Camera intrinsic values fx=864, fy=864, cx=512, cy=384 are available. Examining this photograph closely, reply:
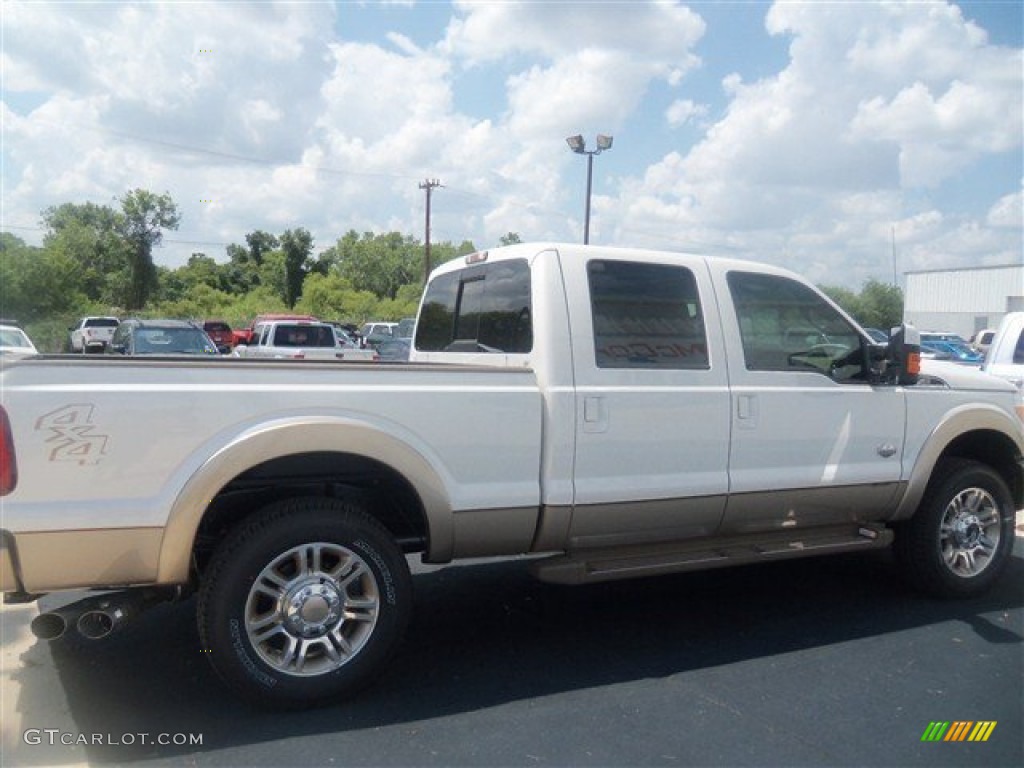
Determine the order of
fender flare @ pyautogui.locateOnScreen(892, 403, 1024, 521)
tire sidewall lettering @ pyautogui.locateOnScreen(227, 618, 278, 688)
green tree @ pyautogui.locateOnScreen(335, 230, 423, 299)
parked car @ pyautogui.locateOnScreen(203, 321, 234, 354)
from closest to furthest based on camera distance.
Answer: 1. tire sidewall lettering @ pyautogui.locateOnScreen(227, 618, 278, 688)
2. fender flare @ pyautogui.locateOnScreen(892, 403, 1024, 521)
3. parked car @ pyautogui.locateOnScreen(203, 321, 234, 354)
4. green tree @ pyautogui.locateOnScreen(335, 230, 423, 299)

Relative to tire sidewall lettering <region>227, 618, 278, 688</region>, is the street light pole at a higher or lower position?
higher

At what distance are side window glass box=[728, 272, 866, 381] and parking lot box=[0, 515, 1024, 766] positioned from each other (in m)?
1.49

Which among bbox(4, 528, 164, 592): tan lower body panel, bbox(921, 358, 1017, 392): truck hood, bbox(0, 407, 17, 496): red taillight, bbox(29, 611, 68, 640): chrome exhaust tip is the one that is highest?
bbox(921, 358, 1017, 392): truck hood

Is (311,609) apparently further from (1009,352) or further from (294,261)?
(294,261)

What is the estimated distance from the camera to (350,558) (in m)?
3.72

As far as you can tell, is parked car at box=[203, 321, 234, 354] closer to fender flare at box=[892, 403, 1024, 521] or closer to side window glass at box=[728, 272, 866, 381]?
side window glass at box=[728, 272, 866, 381]

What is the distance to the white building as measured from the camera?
5534 cm

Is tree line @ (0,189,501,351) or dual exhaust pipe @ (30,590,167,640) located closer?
dual exhaust pipe @ (30,590,167,640)

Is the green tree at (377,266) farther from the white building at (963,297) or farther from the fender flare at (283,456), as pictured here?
the fender flare at (283,456)

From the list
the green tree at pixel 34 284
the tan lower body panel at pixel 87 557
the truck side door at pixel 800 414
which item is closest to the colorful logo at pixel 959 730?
the truck side door at pixel 800 414

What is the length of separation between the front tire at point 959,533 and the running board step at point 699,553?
396mm

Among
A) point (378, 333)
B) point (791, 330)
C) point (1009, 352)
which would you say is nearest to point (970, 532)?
point (791, 330)

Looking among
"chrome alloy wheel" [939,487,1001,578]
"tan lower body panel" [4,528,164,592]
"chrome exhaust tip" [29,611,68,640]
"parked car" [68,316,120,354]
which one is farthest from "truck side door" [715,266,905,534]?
"parked car" [68,316,120,354]

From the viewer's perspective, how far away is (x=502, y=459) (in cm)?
396
